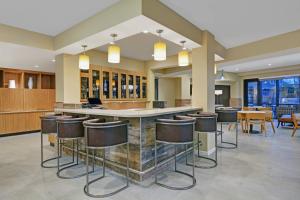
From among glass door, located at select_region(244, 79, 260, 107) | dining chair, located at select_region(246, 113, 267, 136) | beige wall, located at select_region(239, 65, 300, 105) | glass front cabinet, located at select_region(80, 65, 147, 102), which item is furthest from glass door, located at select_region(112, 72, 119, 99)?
glass door, located at select_region(244, 79, 260, 107)

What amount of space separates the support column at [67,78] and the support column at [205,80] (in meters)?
2.79

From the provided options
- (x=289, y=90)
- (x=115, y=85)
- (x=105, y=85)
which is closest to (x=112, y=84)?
(x=115, y=85)

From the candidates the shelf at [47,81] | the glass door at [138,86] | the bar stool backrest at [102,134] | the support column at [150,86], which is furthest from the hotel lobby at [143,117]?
the shelf at [47,81]

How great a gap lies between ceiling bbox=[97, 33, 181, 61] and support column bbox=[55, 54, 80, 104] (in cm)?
100

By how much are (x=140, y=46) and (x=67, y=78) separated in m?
1.98

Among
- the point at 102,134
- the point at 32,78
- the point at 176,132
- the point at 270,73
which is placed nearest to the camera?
the point at 102,134

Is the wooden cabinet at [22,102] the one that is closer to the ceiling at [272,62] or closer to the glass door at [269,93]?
the ceiling at [272,62]

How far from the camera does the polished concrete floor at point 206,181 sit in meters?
2.33

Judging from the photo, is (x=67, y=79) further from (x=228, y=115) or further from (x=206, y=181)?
(x=228, y=115)

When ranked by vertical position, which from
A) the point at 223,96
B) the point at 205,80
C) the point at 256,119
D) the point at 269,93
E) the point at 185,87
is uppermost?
the point at 185,87

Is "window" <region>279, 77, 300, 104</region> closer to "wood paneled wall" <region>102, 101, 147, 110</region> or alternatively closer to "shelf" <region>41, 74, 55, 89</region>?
"wood paneled wall" <region>102, 101, 147, 110</region>

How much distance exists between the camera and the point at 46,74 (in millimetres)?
7754

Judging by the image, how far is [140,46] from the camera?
495cm

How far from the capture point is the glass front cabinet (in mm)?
5182
